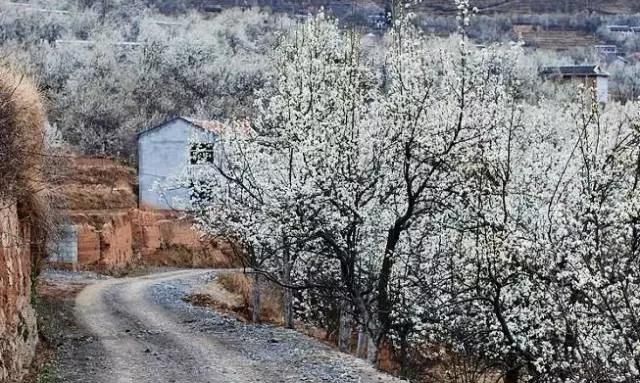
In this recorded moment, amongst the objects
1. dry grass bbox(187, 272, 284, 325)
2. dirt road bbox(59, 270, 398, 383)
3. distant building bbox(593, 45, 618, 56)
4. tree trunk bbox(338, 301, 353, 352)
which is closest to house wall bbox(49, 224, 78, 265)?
dry grass bbox(187, 272, 284, 325)

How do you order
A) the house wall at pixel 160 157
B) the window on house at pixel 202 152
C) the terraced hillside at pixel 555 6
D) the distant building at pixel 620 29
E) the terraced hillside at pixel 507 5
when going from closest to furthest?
1. the window on house at pixel 202 152
2. the house wall at pixel 160 157
3. the distant building at pixel 620 29
4. the terraced hillside at pixel 507 5
5. the terraced hillside at pixel 555 6

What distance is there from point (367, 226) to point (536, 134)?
14.8ft

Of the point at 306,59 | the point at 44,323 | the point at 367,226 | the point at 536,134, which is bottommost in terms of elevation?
the point at 44,323

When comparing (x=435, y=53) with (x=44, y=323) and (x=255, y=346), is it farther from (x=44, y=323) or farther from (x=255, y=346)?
(x=44, y=323)

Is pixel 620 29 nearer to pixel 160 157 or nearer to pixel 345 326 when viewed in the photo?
pixel 160 157

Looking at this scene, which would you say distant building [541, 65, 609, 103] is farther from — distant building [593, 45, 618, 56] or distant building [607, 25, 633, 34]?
distant building [607, 25, 633, 34]

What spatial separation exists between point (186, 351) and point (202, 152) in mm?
7815

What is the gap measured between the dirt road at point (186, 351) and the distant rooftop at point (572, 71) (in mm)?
54072

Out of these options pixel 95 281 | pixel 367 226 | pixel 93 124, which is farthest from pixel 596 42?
pixel 367 226

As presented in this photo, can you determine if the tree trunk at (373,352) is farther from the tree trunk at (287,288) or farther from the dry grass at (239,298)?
the dry grass at (239,298)

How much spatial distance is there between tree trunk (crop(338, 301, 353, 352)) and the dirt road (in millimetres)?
1080

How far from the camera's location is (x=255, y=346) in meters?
19.5

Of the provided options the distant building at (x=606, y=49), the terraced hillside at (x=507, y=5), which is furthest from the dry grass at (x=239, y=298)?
the terraced hillside at (x=507, y=5)

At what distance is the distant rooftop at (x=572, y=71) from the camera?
72.8 metres
